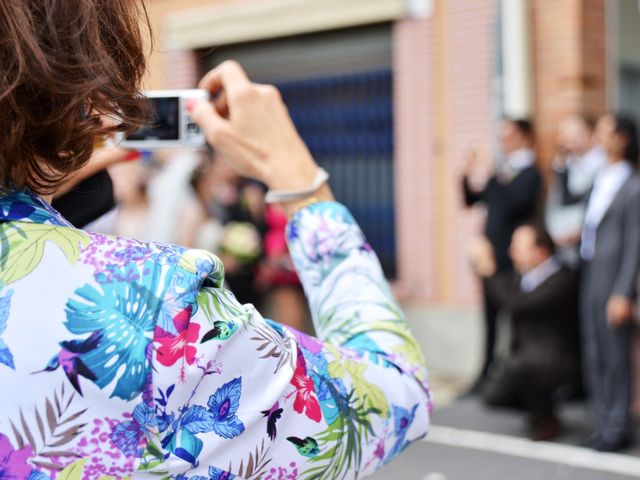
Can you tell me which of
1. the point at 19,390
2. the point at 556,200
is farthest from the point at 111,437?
the point at 556,200

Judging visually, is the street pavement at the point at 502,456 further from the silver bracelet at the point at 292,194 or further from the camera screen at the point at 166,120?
the silver bracelet at the point at 292,194

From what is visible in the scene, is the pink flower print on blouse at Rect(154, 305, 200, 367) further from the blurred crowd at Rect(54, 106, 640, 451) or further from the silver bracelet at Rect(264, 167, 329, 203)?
the blurred crowd at Rect(54, 106, 640, 451)

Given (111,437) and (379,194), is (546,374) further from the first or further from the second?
(111,437)

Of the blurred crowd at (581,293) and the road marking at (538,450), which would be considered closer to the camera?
the road marking at (538,450)

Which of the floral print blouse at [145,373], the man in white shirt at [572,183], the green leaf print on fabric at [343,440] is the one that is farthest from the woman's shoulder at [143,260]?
the man in white shirt at [572,183]

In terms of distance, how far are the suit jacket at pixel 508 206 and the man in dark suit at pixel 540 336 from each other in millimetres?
915

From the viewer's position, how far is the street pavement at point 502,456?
521 centimetres

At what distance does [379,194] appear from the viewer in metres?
8.71

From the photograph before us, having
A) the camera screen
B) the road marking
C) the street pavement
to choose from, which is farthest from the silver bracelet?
the road marking

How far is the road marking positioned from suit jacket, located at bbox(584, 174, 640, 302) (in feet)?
2.86

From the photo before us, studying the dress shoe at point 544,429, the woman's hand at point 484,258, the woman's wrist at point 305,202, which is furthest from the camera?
the woman's hand at point 484,258

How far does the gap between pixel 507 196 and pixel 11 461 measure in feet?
20.9

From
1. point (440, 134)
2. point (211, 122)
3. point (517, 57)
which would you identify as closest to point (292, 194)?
point (211, 122)

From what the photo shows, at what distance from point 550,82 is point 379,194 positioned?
6.56 feet
